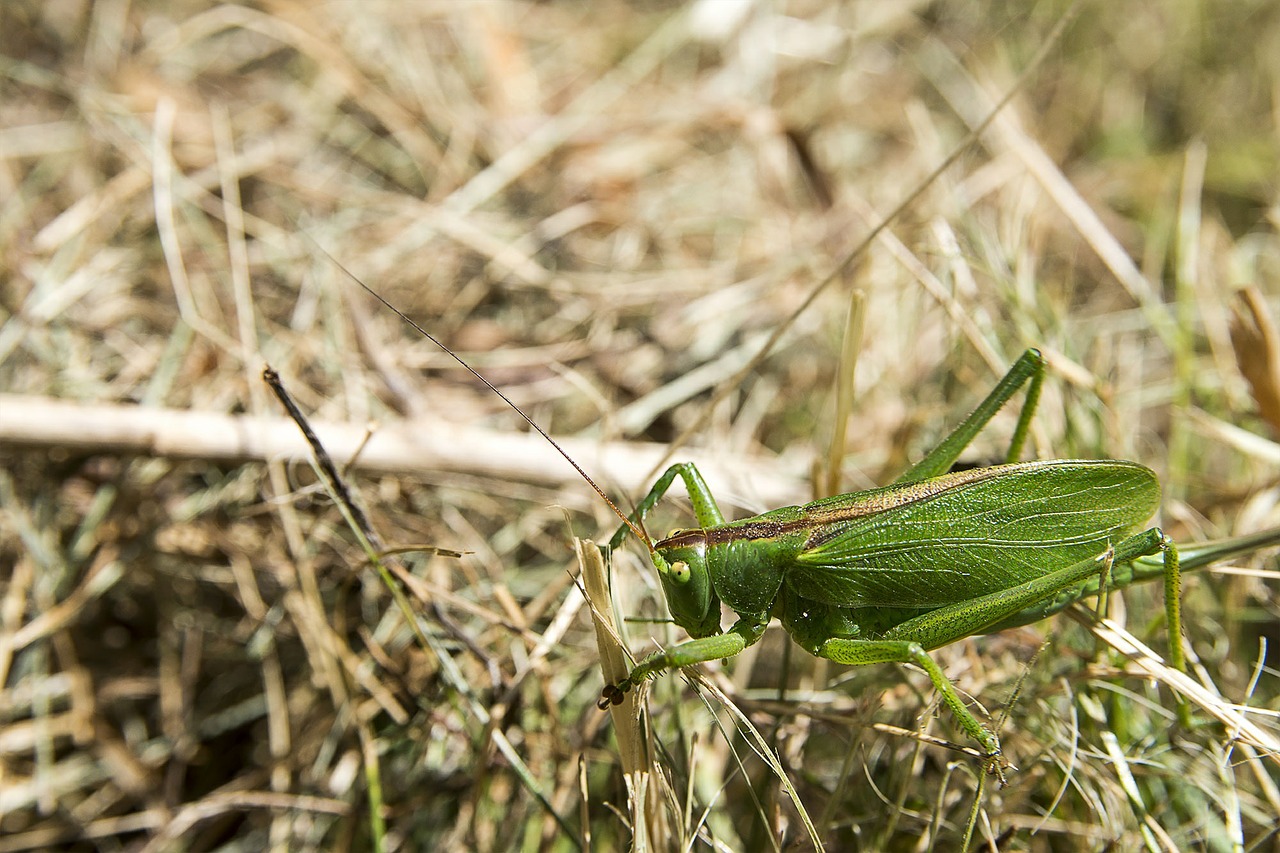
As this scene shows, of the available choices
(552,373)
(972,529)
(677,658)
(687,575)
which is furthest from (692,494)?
(552,373)

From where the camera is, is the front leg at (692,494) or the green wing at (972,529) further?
the front leg at (692,494)

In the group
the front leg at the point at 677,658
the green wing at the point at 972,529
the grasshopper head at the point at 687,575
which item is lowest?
the front leg at the point at 677,658

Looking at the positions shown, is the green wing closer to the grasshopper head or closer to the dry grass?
the grasshopper head

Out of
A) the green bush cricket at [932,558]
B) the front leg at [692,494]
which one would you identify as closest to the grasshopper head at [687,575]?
the green bush cricket at [932,558]

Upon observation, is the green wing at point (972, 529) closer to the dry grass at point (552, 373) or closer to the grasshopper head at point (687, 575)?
the grasshopper head at point (687, 575)

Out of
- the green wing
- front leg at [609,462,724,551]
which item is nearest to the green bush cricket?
the green wing

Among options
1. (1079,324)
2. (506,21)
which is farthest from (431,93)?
(1079,324)

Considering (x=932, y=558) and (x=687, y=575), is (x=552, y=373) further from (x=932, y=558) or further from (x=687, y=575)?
(x=932, y=558)
